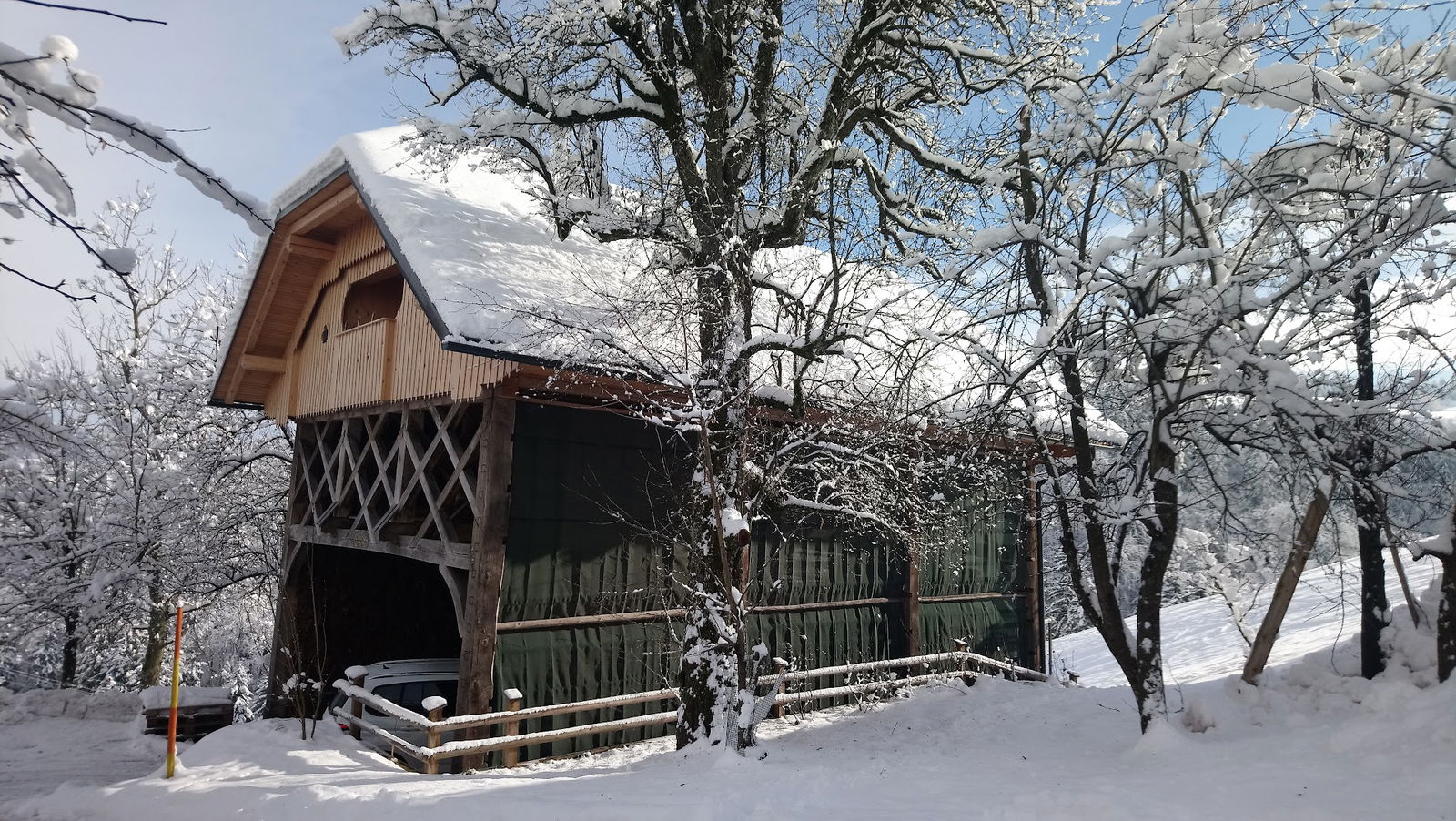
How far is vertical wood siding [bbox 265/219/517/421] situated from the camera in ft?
30.1

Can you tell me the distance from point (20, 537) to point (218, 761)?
12804 millimetres

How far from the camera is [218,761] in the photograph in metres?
7.76

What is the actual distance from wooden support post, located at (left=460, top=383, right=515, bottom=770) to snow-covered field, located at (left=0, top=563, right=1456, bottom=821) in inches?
41.5

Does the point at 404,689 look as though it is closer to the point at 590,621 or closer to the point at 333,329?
the point at 590,621

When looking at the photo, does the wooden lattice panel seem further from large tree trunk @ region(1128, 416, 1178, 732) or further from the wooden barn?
large tree trunk @ region(1128, 416, 1178, 732)

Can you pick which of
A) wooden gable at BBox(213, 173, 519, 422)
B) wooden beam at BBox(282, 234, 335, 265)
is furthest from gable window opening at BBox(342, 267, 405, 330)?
wooden beam at BBox(282, 234, 335, 265)

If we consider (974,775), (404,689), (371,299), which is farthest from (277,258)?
(974,775)

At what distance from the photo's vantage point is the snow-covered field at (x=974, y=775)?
16.3 ft

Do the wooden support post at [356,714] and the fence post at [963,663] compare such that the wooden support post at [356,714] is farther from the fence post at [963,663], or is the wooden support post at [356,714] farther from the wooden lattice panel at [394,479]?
the fence post at [963,663]

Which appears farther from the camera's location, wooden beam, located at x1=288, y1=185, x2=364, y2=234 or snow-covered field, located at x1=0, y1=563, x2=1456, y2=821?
wooden beam, located at x1=288, y1=185, x2=364, y2=234

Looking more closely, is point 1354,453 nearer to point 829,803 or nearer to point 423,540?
point 829,803

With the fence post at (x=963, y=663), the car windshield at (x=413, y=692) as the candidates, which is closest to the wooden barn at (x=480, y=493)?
the fence post at (x=963, y=663)

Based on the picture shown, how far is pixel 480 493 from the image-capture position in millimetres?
8578

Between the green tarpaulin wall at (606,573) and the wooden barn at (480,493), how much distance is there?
3 centimetres
